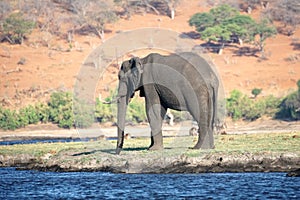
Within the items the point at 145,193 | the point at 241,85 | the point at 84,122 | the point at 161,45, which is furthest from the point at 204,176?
the point at 161,45

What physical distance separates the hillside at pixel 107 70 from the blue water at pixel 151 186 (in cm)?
5481

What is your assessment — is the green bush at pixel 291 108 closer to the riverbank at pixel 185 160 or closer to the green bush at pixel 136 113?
the green bush at pixel 136 113

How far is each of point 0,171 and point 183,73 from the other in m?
9.60

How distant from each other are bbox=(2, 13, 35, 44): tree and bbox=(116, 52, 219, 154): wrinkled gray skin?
85683mm

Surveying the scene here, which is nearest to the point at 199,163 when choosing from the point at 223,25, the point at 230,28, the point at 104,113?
the point at 104,113

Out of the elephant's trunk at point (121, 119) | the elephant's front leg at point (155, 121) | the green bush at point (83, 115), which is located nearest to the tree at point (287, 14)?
the green bush at point (83, 115)

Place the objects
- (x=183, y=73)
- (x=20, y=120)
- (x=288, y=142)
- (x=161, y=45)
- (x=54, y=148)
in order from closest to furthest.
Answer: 1. (x=183, y=73)
2. (x=288, y=142)
3. (x=54, y=148)
4. (x=20, y=120)
5. (x=161, y=45)

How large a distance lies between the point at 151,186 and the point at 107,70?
7810cm

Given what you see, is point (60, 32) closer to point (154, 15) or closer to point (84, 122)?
point (154, 15)

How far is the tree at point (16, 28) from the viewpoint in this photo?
392 ft

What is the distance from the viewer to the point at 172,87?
1407 inches

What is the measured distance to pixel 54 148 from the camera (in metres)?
42.2

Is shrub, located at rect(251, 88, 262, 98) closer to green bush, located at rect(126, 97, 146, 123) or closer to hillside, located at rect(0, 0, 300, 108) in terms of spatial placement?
hillside, located at rect(0, 0, 300, 108)

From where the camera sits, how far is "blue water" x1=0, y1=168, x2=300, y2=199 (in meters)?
28.2
